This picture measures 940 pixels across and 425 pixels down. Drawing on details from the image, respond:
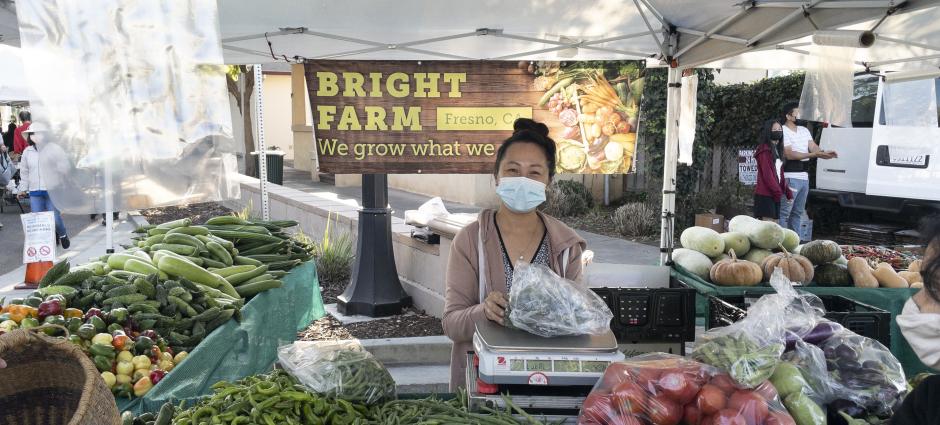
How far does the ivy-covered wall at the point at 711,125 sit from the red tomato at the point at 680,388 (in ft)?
34.0

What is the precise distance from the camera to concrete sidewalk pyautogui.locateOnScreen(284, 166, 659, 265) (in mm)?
10375

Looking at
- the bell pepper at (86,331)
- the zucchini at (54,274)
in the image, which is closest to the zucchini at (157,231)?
the zucchini at (54,274)

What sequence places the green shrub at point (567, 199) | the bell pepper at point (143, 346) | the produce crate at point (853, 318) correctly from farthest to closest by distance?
the green shrub at point (567, 199) < the bell pepper at point (143, 346) < the produce crate at point (853, 318)

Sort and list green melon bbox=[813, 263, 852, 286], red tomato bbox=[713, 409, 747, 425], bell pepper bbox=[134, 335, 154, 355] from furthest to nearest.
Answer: green melon bbox=[813, 263, 852, 286] → bell pepper bbox=[134, 335, 154, 355] → red tomato bbox=[713, 409, 747, 425]

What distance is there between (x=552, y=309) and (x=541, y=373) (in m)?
0.26

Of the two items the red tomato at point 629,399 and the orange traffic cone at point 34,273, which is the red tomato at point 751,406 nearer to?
the red tomato at point 629,399

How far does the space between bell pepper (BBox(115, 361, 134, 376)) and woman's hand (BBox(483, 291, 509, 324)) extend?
7.38 feet

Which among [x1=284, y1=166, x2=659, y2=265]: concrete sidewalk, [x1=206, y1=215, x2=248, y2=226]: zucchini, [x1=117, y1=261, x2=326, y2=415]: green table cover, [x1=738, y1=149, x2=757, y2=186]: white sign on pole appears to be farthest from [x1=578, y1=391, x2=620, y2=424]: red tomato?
[x1=738, y1=149, x2=757, y2=186]: white sign on pole

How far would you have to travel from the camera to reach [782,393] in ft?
6.73

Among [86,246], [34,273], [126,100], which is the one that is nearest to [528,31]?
[126,100]

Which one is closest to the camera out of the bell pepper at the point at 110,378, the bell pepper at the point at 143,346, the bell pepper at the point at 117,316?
the bell pepper at the point at 110,378

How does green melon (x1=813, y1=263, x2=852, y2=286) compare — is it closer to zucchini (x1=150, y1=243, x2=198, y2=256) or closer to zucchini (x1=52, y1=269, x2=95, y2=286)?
zucchini (x1=150, y1=243, x2=198, y2=256)

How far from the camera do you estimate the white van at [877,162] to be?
30.1 ft

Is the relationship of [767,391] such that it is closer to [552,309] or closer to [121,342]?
[552,309]
